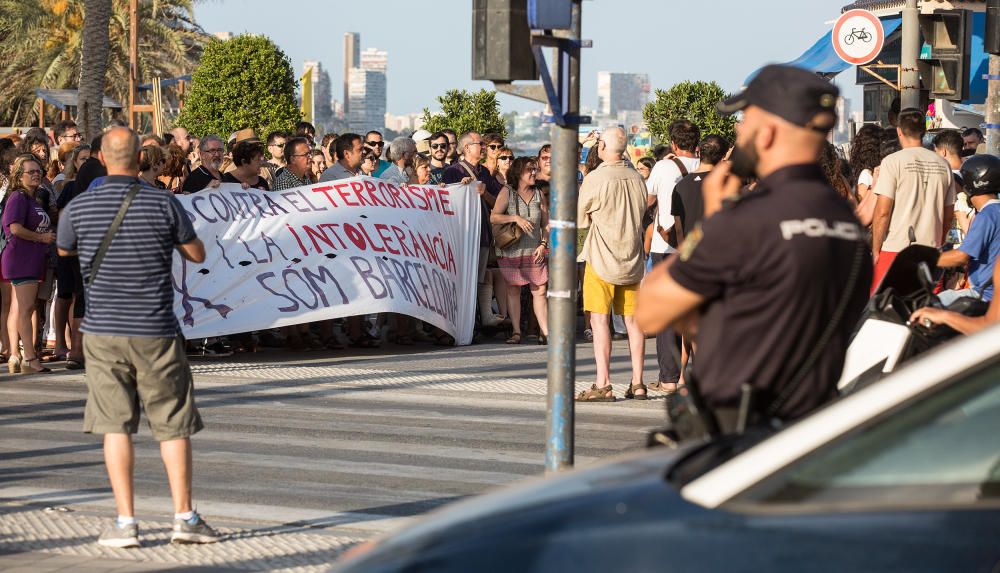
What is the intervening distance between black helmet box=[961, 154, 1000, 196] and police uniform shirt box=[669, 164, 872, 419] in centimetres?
495

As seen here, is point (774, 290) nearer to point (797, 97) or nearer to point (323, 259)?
point (797, 97)

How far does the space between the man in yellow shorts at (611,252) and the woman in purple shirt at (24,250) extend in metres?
4.45

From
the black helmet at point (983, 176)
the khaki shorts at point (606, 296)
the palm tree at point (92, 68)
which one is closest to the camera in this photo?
the black helmet at point (983, 176)

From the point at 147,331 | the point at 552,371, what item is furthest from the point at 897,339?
the point at 147,331

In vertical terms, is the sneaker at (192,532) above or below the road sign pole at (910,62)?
below

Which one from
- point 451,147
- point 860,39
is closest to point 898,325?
point 451,147

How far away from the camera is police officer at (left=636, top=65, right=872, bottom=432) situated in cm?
374

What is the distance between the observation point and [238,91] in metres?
48.8

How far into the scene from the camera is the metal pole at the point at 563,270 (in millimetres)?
6758

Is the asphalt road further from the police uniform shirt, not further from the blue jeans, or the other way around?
the police uniform shirt

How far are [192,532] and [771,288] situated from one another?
377 cm

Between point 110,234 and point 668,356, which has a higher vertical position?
point 110,234

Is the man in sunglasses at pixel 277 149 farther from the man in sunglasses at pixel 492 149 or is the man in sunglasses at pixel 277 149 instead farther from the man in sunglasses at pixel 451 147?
the man in sunglasses at pixel 492 149

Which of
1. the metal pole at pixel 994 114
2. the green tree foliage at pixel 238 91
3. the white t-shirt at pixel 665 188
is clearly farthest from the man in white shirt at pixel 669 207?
the green tree foliage at pixel 238 91
